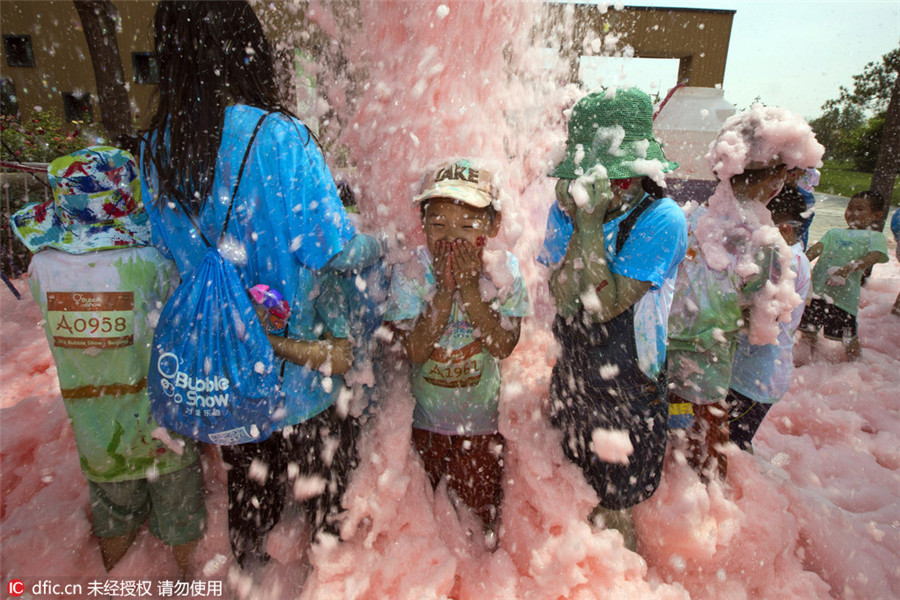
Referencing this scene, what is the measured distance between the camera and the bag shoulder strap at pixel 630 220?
5.84ft

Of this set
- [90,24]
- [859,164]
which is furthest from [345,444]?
[859,164]

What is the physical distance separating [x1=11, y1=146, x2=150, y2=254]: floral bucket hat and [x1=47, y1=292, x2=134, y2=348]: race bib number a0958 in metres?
0.16

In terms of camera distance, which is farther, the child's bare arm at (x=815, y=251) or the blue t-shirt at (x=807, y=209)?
the child's bare arm at (x=815, y=251)

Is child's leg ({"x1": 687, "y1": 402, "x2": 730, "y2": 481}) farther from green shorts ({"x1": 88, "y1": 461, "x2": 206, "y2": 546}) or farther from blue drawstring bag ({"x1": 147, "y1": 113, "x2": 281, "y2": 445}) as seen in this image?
green shorts ({"x1": 88, "y1": 461, "x2": 206, "y2": 546})

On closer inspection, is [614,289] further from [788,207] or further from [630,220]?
[788,207]

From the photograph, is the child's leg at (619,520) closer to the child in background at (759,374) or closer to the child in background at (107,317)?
the child in background at (759,374)

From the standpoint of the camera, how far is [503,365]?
235cm

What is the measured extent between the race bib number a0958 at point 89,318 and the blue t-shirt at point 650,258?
1.53 metres

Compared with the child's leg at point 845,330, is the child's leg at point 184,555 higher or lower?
higher

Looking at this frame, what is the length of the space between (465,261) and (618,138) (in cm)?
67

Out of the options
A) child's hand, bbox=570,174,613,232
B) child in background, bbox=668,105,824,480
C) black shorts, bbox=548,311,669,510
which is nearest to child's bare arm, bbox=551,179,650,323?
child's hand, bbox=570,174,613,232

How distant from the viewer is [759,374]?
7.68ft

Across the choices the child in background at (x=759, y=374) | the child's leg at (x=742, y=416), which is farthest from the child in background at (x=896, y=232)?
the child's leg at (x=742, y=416)

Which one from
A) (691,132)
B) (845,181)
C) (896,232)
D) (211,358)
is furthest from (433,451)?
(845,181)
